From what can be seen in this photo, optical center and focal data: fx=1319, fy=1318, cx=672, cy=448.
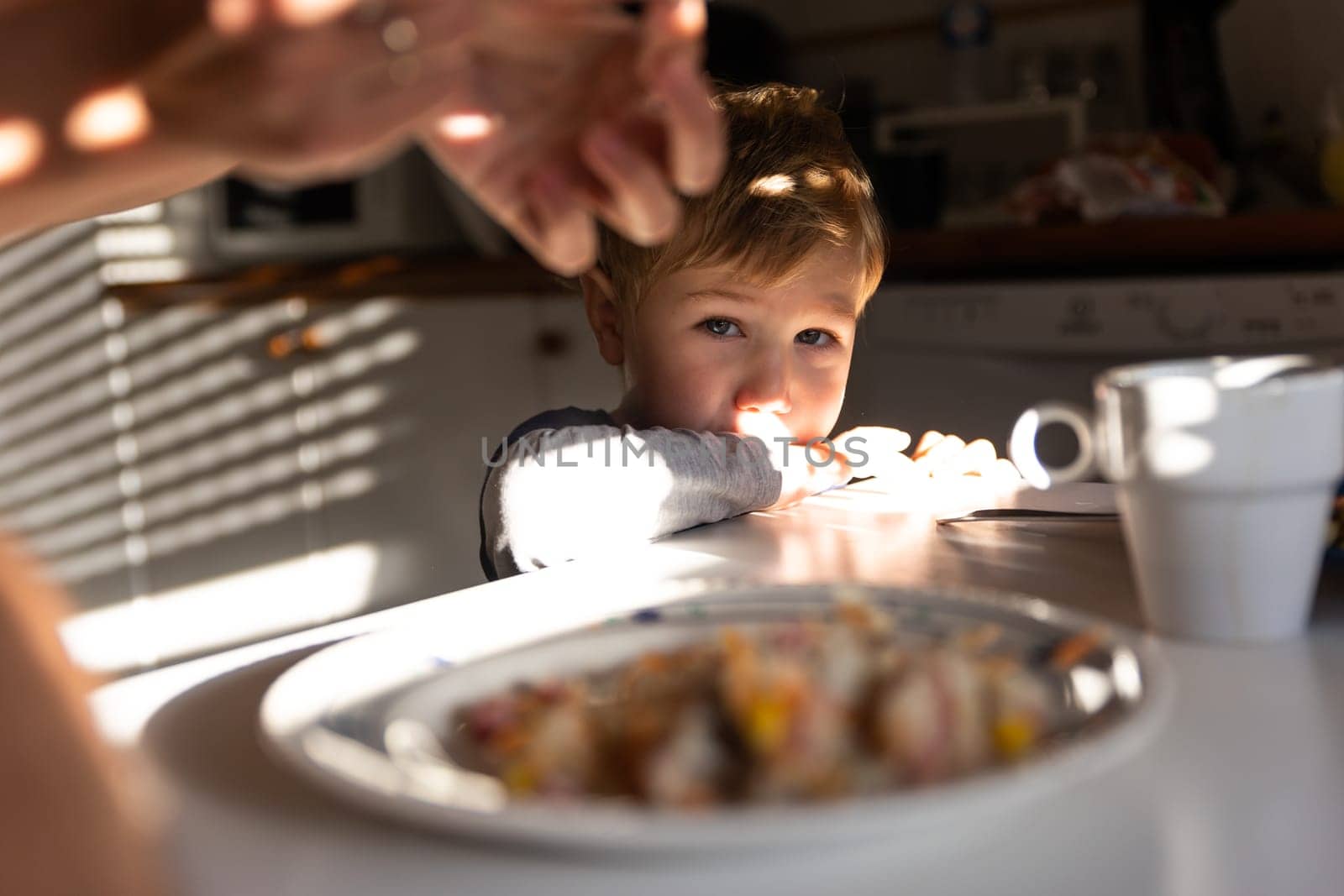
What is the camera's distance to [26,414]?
109 inches

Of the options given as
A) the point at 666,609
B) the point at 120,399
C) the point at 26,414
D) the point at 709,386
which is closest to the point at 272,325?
the point at 120,399

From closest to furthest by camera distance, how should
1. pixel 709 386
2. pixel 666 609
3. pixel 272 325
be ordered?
pixel 666 609 < pixel 709 386 < pixel 272 325

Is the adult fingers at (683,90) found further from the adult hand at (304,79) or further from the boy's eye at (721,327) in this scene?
the boy's eye at (721,327)

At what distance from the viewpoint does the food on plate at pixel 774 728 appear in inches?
14.3

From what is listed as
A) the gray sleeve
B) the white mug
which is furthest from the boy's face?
the white mug

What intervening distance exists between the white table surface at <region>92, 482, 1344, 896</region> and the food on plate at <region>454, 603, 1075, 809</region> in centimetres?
2

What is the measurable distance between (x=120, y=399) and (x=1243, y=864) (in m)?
2.70

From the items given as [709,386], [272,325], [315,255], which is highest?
[315,255]

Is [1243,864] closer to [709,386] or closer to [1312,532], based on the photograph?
[1312,532]

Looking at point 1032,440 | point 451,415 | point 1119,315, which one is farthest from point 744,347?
point 451,415

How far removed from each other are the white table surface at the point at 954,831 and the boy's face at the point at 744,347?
0.73 meters

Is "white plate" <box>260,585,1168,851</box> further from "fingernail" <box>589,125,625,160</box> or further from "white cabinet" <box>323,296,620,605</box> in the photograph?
"white cabinet" <box>323,296,620,605</box>

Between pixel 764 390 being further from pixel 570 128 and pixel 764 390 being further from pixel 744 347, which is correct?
pixel 570 128

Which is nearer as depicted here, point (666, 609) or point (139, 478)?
point (666, 609)
